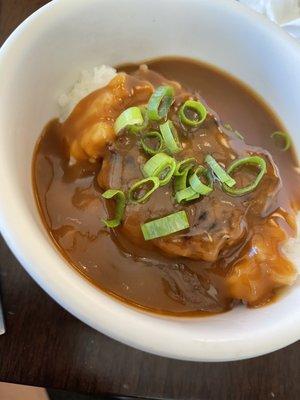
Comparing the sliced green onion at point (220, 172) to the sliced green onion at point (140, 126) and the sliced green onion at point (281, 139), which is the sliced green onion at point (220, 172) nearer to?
the sliced green onion at point (140, 126)

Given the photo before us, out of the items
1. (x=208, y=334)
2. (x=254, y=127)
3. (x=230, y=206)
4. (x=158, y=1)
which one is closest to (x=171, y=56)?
(x=158, y=1)

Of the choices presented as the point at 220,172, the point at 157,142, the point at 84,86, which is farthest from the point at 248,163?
the point at 84,86

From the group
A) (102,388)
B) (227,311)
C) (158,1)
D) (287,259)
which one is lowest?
(102,388)

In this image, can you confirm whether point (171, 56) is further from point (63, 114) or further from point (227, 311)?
point (227, 311)

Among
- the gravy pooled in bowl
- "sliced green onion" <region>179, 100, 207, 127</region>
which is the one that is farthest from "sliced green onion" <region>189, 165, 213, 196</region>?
"sliced green onion" <region>179, 100, 207, 127</region>

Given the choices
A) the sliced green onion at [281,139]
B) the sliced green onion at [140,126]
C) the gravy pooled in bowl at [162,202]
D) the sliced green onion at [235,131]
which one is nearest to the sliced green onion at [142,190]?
the gravy pooled in bowl at [162,202]

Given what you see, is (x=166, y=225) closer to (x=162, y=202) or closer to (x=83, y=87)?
(x=162, y=202)

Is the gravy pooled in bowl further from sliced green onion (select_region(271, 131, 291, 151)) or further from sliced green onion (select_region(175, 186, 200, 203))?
sliced green onion (select_region(271, 131, 291, 151))
